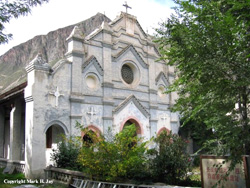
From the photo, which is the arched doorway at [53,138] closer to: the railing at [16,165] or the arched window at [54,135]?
the arched window at [54,135]

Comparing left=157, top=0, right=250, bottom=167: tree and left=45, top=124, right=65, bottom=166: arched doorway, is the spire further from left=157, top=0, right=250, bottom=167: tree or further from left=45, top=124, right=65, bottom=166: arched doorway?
left=157, top=0, right=250, bottom=167: tree

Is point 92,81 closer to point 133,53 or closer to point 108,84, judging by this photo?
point 108,84

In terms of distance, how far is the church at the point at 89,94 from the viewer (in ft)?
45.5

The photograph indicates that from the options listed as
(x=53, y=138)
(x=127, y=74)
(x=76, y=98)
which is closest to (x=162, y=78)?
(x=127, y=74)

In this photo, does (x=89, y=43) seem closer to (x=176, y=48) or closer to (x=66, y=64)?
(x=66, y=64)

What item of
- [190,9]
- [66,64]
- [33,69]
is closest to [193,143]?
[66,64]

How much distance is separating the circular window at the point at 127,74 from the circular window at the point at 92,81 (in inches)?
111

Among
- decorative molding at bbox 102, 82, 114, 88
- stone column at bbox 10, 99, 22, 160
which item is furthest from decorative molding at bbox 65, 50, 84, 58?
A: stone column at bbox 10, 99, 22, 160

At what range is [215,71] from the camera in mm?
5523

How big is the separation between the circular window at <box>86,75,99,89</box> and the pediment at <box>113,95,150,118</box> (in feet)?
7.07

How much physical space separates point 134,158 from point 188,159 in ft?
6.14

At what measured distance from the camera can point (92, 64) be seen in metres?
16.7

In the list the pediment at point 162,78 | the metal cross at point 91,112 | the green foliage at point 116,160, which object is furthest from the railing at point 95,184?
the pediment at point 162,78

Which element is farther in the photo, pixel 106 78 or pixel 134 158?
pixel 106 78
